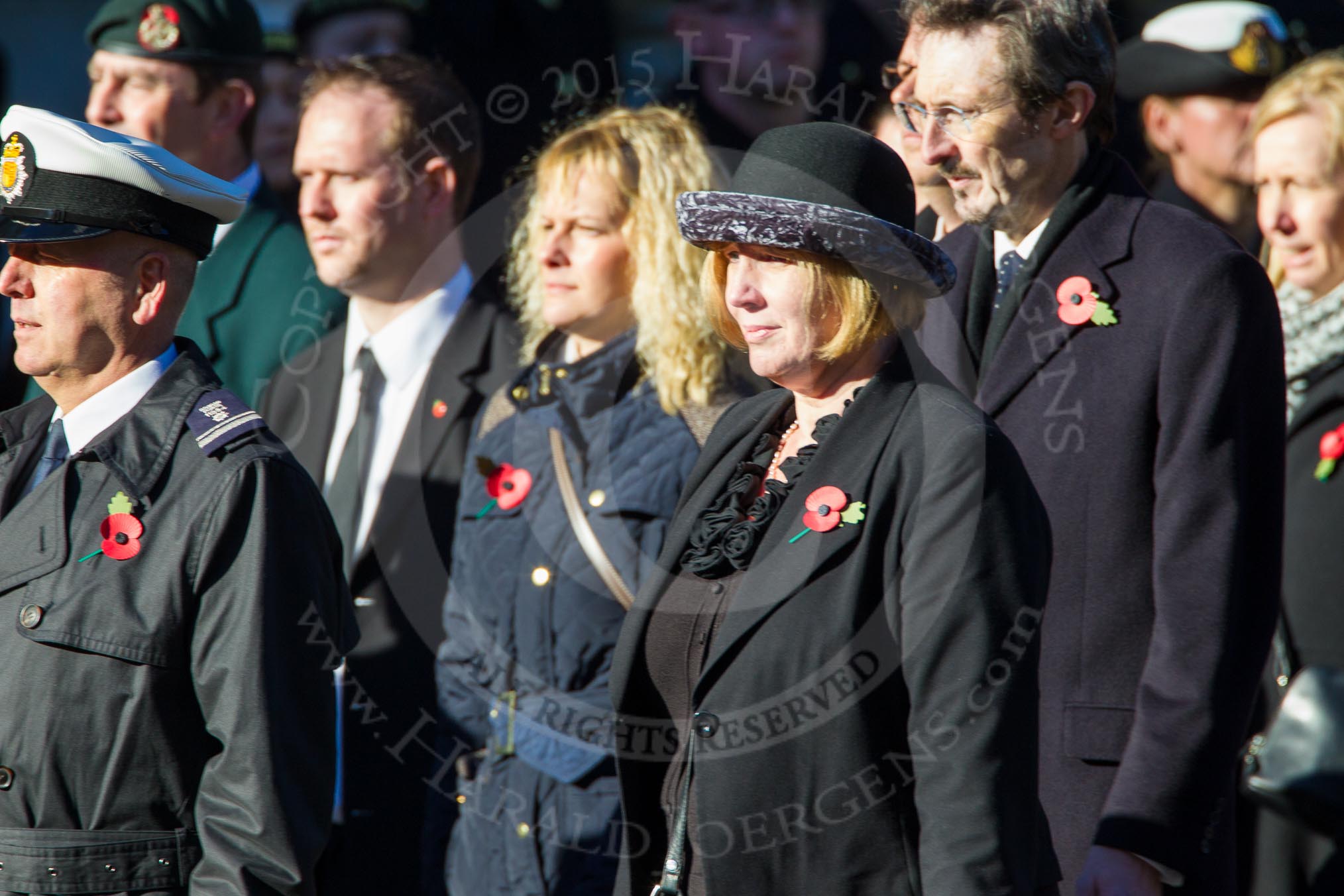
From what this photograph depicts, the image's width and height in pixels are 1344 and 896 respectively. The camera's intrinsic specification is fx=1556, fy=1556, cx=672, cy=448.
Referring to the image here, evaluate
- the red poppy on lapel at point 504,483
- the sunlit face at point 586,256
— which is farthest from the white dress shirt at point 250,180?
the red poppy on lapel at point 504,483

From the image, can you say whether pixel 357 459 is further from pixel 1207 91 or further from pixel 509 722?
pixel 1207 91

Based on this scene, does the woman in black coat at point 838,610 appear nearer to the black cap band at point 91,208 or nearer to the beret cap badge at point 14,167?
the black cap band at point 91,208

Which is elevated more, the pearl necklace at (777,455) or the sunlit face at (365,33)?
the sunlit face at (365,33)

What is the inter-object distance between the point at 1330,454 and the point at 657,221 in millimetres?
1835

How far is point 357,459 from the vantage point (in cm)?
452

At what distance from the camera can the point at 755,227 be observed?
267 cm

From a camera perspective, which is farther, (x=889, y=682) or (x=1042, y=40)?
(x=1042, y=40)

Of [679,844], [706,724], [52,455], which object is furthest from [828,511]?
[52,455]

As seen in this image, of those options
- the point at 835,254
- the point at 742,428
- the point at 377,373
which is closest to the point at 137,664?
the point at 742,428

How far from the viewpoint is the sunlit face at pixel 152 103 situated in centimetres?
522

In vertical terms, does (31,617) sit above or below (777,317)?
below

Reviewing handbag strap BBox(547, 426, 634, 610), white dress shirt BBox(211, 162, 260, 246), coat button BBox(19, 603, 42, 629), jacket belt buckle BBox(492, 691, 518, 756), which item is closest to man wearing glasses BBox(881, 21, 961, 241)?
handbag strap BBox(547, 426, 634, 610)

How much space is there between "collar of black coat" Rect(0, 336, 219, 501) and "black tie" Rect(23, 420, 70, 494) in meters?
0.13

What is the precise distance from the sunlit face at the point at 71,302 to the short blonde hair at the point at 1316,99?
3.18 meters
